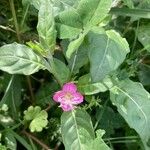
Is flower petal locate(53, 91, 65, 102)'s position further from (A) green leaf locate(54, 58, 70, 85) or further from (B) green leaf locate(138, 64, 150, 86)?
(B) green leaf locate(138, 64, 150, 86)

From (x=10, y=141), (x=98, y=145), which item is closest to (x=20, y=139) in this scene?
(x=10, y=141)

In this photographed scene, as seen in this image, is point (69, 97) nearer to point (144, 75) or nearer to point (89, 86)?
point (89, 86)


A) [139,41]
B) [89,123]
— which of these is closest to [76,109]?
[89,123]

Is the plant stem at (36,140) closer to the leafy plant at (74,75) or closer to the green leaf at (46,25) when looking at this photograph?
the leafy plant at (74,75)

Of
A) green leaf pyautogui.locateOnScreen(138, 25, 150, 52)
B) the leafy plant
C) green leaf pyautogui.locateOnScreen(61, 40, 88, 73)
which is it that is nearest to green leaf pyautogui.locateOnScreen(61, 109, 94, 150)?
the leafy plant

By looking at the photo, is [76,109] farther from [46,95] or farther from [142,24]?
[142,24]
